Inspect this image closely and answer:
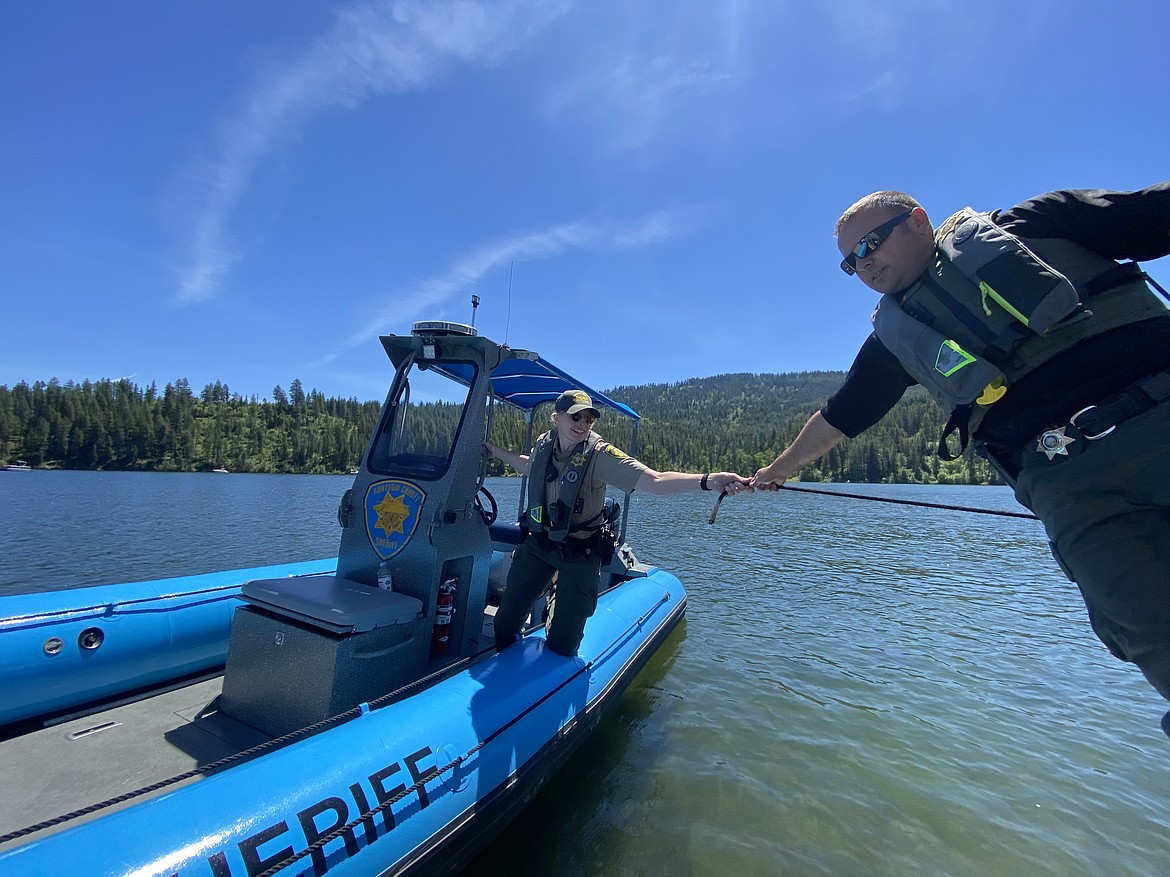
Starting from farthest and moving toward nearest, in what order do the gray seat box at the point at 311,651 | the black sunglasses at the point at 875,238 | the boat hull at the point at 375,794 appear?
1. the gray seat box at the point at 311,651
2. the boat hull at the point at 375,794
3. the black sunglasses at the point at 875,238

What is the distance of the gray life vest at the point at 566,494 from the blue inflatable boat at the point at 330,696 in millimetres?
817

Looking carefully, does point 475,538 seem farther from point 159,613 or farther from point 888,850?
point 888,850

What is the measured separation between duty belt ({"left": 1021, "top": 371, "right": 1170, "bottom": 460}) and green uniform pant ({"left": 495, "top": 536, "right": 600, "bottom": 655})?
3.28 meters

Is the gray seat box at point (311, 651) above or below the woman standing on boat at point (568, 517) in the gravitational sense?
below

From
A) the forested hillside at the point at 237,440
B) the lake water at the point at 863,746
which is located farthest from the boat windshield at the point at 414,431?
the forested hillside at the point at 237,440

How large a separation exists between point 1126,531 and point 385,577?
4606mm

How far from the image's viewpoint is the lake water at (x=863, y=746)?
14.7ft

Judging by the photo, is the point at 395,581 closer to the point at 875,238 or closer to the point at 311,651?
the point at 311,651

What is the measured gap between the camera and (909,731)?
6.53 metres

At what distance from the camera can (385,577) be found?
16.1ft

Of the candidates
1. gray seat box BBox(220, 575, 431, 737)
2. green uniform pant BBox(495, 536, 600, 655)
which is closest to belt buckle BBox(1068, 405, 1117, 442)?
green uniform pant BBox(495, 536, 600, 655)

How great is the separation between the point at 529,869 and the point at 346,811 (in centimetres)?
188

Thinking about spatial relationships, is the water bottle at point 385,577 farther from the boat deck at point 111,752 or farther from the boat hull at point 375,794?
the boat deck at point 111,752

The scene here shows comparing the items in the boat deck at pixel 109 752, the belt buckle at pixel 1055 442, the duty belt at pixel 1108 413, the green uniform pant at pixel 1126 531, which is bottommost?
the boat deck at pixel 109 752
